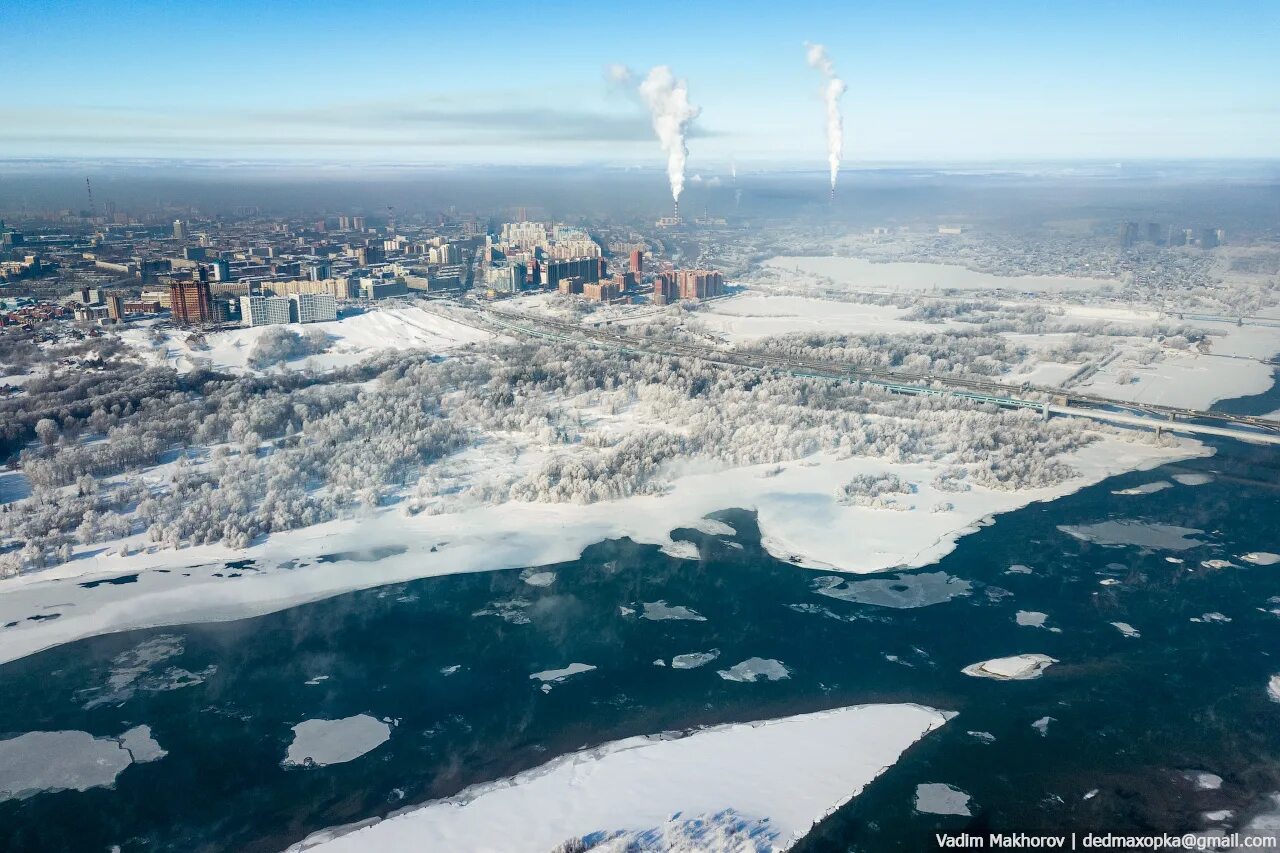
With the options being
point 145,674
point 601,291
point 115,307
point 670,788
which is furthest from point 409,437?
point 601,291

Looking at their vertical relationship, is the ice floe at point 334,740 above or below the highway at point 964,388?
below

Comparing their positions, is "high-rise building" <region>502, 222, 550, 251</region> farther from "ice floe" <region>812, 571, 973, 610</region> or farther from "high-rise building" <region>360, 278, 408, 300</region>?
"ice floe" <region>812, 571, 973, 610</region>

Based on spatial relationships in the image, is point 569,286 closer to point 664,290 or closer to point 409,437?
point 664,290

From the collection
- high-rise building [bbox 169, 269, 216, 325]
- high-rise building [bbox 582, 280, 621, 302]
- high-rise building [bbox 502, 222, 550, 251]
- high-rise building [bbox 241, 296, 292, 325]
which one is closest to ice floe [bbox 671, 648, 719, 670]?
high-rise building [bbox 241, 296, 292, 325]

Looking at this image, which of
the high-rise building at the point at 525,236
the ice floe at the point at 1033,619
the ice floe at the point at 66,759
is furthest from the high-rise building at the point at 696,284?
the ice floe at the point at 66,759

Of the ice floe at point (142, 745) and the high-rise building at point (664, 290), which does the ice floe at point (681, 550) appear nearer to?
the ice floe at point (142, 745)

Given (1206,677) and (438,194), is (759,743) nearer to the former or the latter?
(1206,677)
